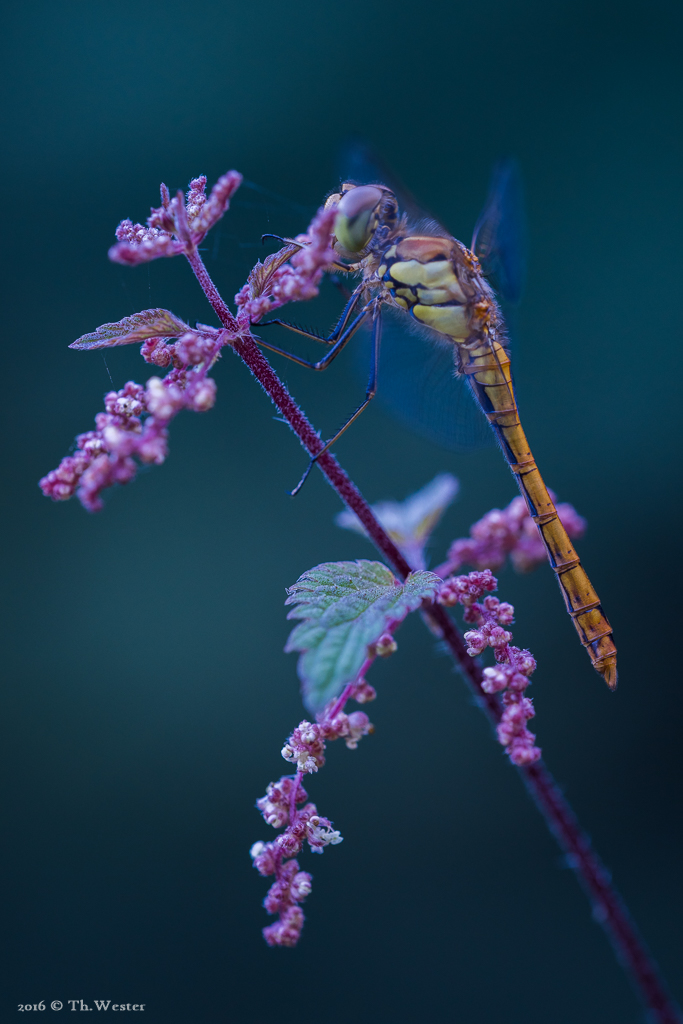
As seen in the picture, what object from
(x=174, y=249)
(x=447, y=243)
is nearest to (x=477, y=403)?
(x=447, y=243)

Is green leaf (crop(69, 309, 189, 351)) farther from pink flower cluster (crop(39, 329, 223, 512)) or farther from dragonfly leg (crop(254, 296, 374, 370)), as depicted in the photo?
dragonfly leg (crop(254, 296, 374, 370))

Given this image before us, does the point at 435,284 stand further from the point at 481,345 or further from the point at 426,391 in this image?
the point at 426,391

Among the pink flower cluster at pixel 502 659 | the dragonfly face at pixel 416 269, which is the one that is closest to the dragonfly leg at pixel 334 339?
the dragonfly face at pixel 416 269

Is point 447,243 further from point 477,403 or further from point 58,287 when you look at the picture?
point 58,287

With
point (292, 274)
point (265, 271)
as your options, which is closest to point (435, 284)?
point (265, 271)

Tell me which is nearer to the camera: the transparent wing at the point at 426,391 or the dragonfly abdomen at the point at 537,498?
the dragonfly abdomen at the point at 537,498

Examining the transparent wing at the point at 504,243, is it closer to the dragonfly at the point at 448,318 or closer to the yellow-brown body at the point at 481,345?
the dragonfly at the point at 448,318
